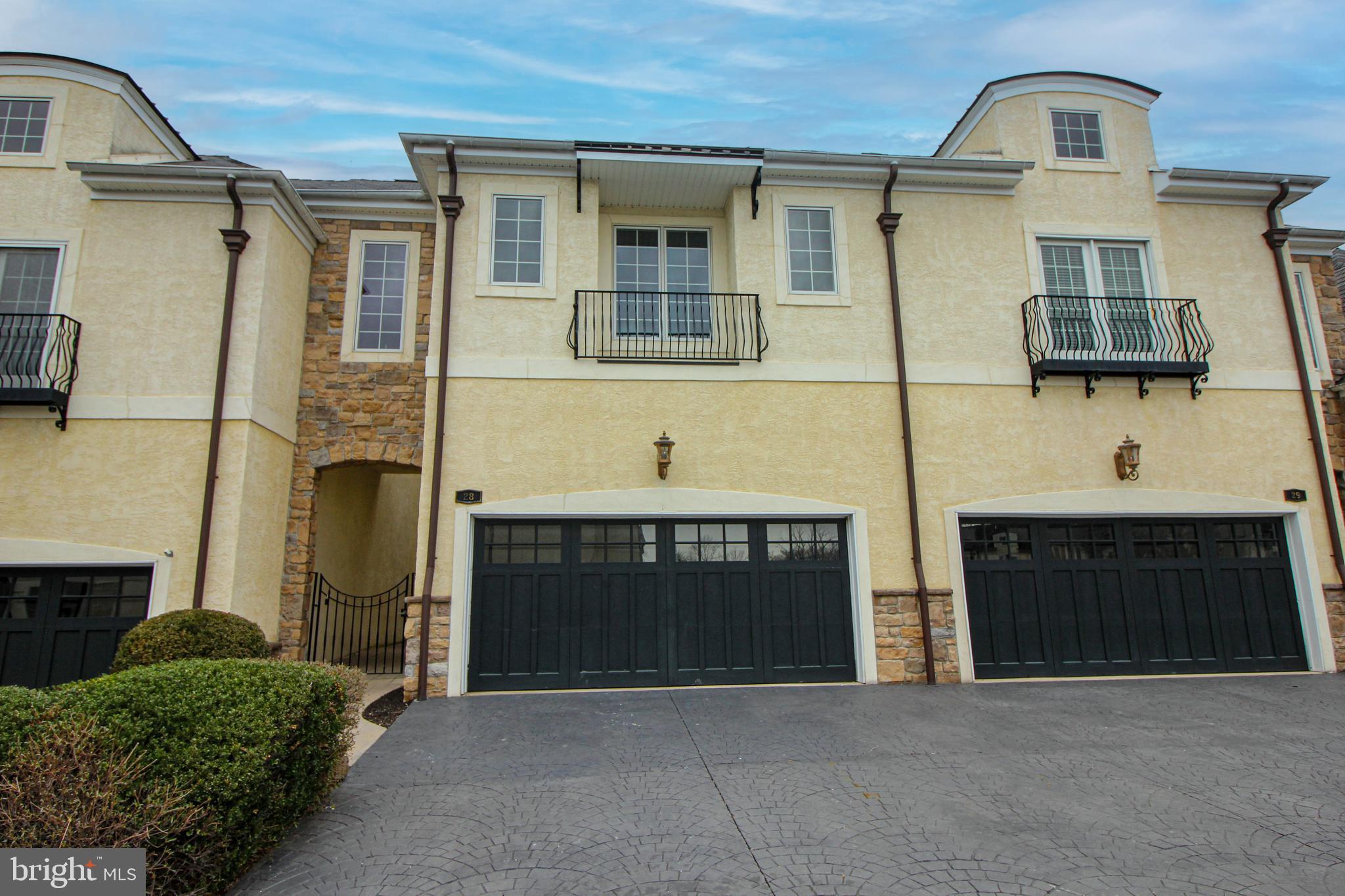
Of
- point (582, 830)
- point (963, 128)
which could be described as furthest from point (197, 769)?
point (963, 128)

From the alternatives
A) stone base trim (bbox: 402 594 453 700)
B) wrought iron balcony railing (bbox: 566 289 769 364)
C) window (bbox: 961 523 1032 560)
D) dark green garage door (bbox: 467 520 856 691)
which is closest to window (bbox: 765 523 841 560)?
dark green garage door (bbox: 467 520 856 691)

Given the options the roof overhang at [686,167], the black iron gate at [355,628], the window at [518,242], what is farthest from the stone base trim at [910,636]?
the window at [518,242]

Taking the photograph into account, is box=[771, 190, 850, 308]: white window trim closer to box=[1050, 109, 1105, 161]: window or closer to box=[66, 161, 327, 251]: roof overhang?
box=[1050, 109, 1105, 161]: window

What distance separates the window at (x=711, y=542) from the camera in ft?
29.3

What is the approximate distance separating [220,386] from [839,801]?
8.08 metres

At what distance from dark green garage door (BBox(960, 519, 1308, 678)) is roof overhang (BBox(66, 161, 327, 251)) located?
9.79 meters

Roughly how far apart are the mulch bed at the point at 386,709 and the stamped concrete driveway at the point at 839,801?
0.32 m

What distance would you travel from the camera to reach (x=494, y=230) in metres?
9.39

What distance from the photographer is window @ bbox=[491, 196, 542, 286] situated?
367 inches

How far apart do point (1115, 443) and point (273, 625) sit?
11156 millimetres

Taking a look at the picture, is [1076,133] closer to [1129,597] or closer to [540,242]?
[1129,597]

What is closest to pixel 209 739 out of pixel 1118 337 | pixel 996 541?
pixel 996 541

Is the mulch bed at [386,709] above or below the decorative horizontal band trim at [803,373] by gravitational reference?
below

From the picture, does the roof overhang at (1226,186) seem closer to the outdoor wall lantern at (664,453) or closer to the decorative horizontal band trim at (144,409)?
the outdoor wall lantern at (664,453)
